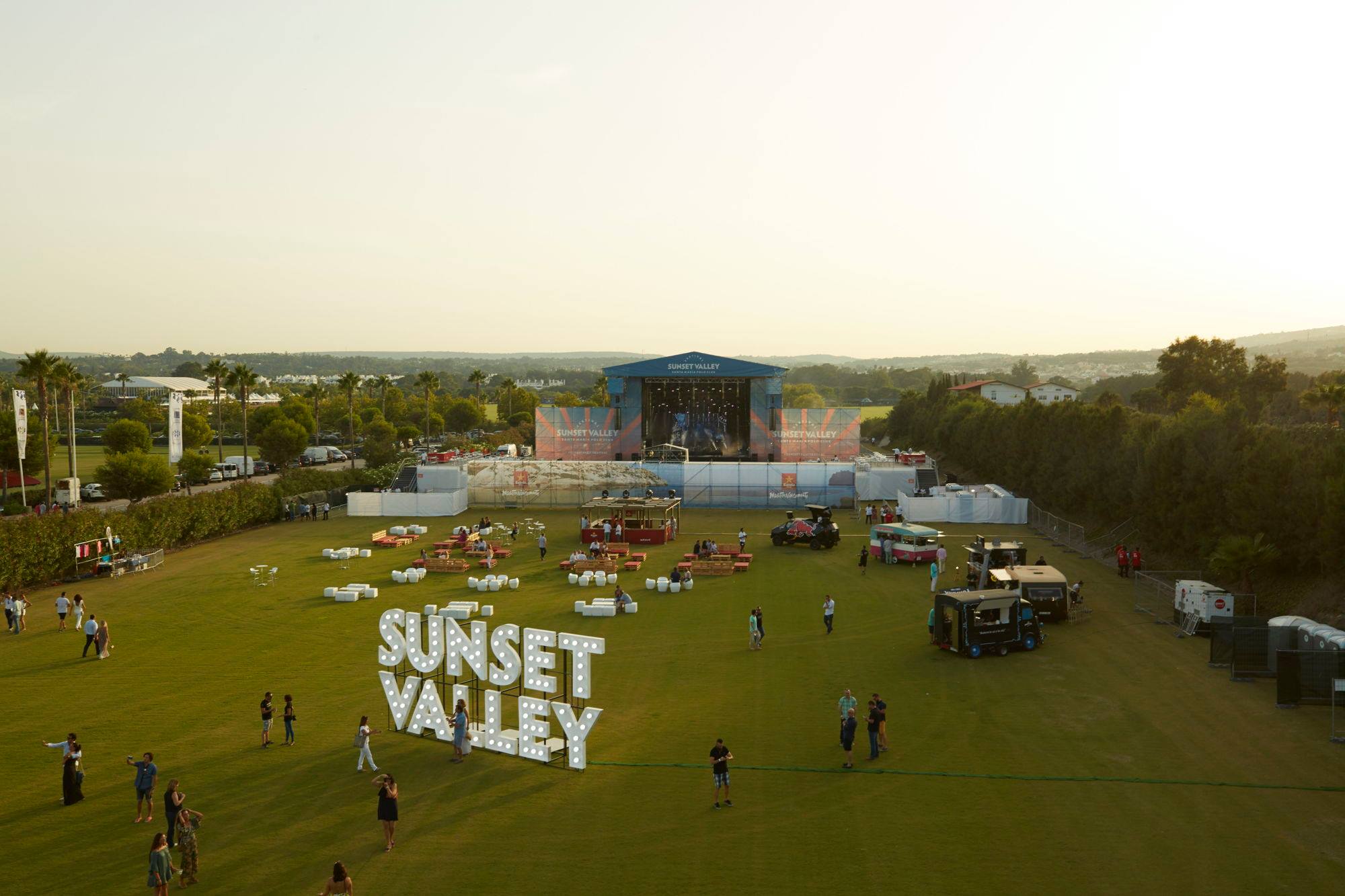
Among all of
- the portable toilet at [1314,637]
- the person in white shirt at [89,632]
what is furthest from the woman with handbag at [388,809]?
the portable toilet at [1314,637]

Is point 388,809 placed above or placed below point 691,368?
below

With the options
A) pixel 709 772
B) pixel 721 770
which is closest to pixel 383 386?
pixel 709 772

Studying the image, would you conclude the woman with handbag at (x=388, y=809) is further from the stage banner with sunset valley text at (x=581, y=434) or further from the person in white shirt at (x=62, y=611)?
the stage banner with sunset valley text at (x=581, y=434)

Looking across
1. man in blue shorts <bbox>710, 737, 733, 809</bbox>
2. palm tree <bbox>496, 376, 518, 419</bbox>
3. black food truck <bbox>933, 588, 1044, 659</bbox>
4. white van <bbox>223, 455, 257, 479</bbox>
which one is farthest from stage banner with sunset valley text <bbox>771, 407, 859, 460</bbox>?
palm tree <bbox>496, 376, 518, 419</bbox>

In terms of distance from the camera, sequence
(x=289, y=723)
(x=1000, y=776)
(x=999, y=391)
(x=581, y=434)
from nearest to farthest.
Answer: (x=1000, y=776) < (x=289, y=723) < (x=581, y=434) < (x=999, y=391)

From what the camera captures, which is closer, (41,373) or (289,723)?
(289,723)

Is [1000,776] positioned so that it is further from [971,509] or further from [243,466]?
[243,466]

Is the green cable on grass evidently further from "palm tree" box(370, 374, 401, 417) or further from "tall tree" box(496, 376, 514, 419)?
"tall tree" box(496, 376, 514, 419)
